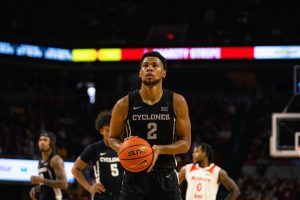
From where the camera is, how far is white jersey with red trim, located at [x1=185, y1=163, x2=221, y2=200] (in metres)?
8.80

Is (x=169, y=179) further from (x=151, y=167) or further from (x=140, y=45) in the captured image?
(x=140, y=45)

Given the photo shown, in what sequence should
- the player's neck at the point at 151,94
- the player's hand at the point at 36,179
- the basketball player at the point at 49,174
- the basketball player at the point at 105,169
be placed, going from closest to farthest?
1. the player's neck at the point at 151,94
2. the basketball player at the point at 105,169
3. the player's hand at the point at 36,179
4. the basketball player at the point at 49,174

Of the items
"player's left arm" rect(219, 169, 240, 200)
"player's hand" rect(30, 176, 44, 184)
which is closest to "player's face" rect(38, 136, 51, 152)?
"player's hand" rect(30, 176, 44, 184)

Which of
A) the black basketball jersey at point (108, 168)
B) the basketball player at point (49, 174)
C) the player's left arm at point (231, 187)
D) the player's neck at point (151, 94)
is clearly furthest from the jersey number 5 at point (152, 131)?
the player's left arm at point (231, 187)

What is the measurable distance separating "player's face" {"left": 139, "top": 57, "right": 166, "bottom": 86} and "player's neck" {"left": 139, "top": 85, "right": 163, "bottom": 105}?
0.05m

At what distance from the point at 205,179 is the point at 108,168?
192 centimetres

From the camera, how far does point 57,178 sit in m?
7.94

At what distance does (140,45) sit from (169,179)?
15093 millimetres

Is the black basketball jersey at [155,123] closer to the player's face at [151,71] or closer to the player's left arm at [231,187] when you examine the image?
the player's face at [151,71]

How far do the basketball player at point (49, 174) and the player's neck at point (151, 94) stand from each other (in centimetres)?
303

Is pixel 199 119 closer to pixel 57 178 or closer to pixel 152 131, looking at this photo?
pixel 57 178

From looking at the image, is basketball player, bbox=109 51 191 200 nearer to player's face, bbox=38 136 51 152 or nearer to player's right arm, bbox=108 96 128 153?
player's right arm, bbox=108 96 128 153

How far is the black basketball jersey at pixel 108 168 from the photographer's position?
7336 mm

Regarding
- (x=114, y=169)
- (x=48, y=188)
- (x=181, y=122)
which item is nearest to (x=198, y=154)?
(x=114, y=169)
